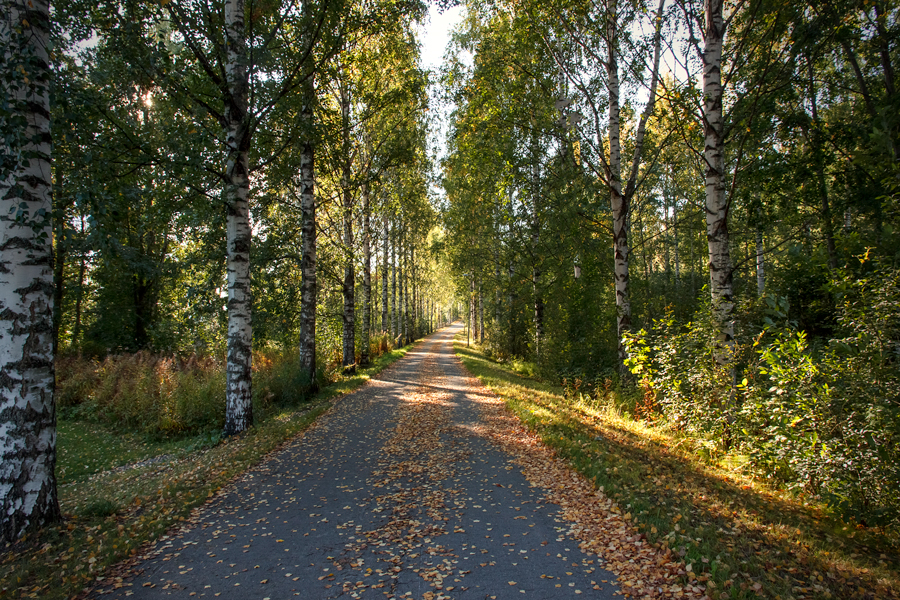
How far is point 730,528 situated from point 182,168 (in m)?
9.96

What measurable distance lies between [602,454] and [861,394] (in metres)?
3.35

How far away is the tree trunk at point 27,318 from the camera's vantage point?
422 centimetres

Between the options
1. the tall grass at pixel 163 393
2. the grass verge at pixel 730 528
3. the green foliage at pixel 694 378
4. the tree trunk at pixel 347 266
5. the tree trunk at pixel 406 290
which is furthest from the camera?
the tree trunk at pixel 406 290

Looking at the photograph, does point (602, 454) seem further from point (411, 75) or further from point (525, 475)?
point (411, 75)

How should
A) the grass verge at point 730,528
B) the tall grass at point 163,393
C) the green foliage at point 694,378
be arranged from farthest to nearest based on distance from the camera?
the tall grass at point 163,393 → the green foliage at point 694,378 → the grass verge at point 730,528

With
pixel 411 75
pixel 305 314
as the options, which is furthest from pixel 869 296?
pixel 411 75

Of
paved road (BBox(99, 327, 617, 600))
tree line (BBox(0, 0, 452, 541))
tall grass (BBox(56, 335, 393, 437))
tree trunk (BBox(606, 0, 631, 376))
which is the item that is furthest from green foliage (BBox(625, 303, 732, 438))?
tall grass (BBox(56, 335, 393, 437))

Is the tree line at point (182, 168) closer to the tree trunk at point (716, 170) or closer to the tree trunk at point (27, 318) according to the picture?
the tree trunk at point (27, 318)

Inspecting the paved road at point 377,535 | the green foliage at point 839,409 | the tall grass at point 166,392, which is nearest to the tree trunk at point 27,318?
the paved road at point 377,535

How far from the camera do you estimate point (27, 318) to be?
436 centimetres

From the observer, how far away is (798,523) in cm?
461

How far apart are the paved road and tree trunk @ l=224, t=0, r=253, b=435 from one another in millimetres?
1895

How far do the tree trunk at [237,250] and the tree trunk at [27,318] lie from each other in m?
4.20

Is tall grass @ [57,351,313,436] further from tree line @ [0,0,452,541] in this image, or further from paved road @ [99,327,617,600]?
paved road @ [99,327,617,600]
